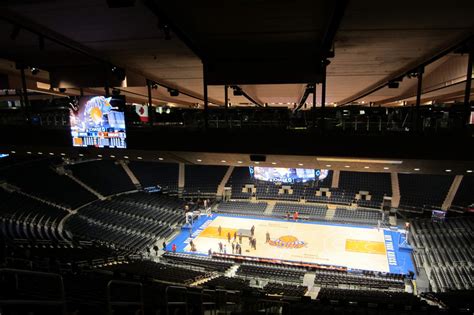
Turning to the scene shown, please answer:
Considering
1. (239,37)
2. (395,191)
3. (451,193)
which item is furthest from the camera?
(395,191)

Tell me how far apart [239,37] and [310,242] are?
15.5 metres

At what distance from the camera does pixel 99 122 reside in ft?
39.6

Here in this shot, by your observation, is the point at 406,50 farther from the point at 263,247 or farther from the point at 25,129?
the point at 25,129

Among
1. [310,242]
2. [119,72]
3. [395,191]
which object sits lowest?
[310,242]

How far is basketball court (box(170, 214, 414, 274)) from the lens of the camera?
17.9 m

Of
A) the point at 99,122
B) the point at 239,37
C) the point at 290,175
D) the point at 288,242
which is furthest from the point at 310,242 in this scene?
the point at 239,37

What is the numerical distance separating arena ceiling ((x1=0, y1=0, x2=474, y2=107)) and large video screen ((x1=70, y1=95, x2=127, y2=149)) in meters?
1.49

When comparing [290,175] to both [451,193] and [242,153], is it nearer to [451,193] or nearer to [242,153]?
[451,193]

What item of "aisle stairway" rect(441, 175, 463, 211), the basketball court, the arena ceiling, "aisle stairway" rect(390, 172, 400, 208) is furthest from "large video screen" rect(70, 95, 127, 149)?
"aisle stairway" rect(441, 175, 463, 211)

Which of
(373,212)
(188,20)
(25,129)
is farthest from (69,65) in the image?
(373,212)

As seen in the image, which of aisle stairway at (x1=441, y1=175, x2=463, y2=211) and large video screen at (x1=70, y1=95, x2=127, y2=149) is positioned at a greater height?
large video screen at (x1=70, y1=95, x2=127, y2=149)

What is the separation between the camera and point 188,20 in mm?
7797

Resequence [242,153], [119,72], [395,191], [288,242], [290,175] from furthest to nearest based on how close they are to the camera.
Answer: [395,191]
[290,175]
[288,242]
[119,72]
[242,153]

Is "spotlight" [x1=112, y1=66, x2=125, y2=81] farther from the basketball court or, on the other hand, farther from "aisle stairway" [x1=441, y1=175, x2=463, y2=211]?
"aisle stairway" [x1=441, y1=175, x2=463, y2=211]
